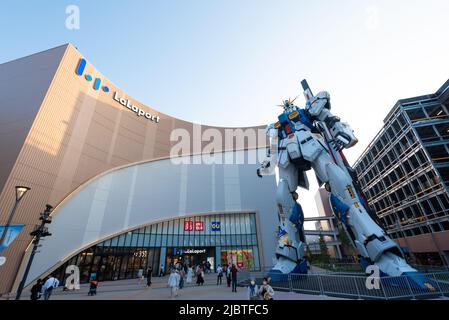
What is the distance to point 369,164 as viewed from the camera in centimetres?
4366

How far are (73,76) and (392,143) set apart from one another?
47108 millimetres

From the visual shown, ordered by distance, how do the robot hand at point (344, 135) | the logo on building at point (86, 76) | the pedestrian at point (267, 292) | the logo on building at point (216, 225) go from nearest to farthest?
the pedestrian at point (267, 292)
the robot hand at point (344, 135)
the logo on building at point (86, 76)
the logo on building at point (216, 225)

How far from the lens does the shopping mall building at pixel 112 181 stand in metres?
18.8

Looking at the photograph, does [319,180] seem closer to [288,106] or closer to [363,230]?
[363,230]

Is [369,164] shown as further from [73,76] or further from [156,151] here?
[73,76]

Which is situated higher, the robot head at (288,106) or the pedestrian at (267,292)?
the robot head at (288,106)

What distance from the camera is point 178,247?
28750 mm

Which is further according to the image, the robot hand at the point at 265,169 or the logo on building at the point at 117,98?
the logo on building at the point at 117,98

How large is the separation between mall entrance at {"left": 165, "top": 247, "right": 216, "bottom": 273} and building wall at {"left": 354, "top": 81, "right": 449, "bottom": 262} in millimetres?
29318

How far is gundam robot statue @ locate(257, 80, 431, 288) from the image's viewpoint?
31.2 ft

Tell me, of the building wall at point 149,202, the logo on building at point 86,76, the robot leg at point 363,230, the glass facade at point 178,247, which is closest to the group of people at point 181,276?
the glass facade at point 178,247

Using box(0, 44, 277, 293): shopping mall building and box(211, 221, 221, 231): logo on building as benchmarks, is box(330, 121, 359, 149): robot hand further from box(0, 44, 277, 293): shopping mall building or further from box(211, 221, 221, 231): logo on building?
box(211, 221, 221, 231): logo on building

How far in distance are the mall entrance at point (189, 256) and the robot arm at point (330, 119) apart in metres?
23.9

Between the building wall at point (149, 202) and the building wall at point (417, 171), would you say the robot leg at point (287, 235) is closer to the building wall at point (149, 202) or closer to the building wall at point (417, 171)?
the building wall at point (149, 202)
